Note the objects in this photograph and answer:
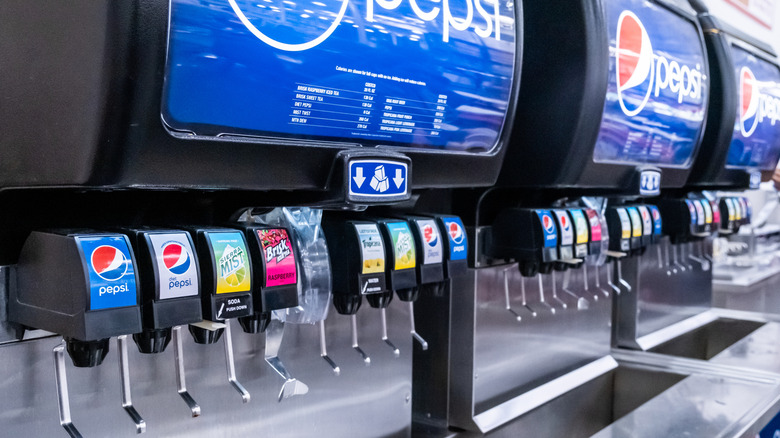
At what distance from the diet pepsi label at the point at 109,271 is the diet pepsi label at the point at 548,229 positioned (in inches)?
35.9

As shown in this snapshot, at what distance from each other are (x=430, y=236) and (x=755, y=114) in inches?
61.1

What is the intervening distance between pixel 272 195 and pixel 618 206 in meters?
1.07

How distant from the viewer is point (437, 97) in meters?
1.15

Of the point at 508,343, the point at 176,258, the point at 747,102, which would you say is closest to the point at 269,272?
the point at 176,258

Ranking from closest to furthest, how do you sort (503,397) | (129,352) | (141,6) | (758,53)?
(141,6) < (129,352) < (503,397) < (758,53)

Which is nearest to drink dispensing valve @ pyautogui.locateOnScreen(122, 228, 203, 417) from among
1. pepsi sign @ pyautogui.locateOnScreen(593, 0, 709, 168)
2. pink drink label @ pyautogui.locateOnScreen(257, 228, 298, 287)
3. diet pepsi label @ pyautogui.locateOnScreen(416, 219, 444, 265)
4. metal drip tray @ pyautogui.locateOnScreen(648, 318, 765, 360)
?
pink drink label @ pyautogui.locateOnScreen(257, 228, 298, 287)

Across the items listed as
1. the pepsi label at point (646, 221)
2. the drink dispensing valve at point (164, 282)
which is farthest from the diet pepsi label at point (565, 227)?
the drink dispensing valve at point (164, 282)

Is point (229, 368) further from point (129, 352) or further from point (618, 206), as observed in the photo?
point (618, 206)

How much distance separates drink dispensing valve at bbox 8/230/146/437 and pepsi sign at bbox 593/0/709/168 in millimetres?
1041

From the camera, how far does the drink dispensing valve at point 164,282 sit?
85 cm

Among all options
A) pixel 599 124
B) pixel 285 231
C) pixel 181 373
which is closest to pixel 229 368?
pixel 181 373

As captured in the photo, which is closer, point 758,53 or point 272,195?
point 272,195

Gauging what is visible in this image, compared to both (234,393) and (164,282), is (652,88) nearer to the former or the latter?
(234,393)

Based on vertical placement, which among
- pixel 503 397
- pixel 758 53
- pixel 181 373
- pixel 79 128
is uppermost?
pixel 758 53
